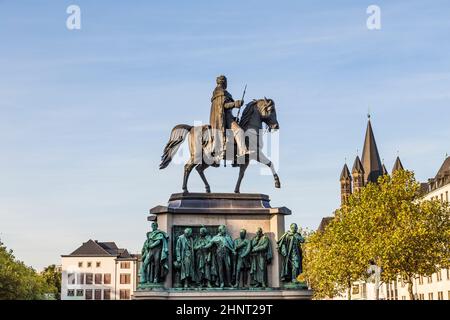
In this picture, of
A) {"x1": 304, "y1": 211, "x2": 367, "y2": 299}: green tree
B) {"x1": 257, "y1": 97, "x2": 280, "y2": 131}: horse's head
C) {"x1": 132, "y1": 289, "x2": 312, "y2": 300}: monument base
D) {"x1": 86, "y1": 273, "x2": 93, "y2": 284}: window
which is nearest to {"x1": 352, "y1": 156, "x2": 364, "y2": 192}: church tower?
{"x1": 86, "y1": 273, "x2": 93, "y2": 284}: window

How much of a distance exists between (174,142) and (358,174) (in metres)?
154

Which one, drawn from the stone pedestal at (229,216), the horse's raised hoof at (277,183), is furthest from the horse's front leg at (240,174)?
the horse's raised hoof at (277,183)

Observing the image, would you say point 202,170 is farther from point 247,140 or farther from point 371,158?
point 371,158

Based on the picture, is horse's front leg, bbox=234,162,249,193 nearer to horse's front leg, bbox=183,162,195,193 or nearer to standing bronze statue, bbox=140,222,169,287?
horse's front leg, bbox=183,162,195,193

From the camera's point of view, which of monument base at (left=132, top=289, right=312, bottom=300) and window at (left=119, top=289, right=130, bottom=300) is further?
window at (left=119, top=289, right=130, bottom=300)

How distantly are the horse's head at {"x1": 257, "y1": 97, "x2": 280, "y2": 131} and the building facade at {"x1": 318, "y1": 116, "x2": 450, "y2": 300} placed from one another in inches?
1141

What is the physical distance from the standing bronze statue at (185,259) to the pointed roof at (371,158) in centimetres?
15091

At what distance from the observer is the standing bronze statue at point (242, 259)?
2945cm

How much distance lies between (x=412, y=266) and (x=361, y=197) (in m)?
7.83

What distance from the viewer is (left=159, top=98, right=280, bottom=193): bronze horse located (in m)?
31.2

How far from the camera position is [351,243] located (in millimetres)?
69812
